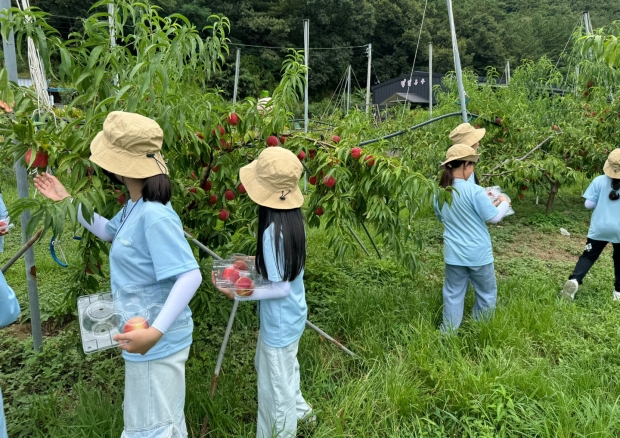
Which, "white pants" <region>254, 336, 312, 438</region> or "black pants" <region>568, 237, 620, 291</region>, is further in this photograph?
"black pants" <region>568, 237, 620, 291</region>

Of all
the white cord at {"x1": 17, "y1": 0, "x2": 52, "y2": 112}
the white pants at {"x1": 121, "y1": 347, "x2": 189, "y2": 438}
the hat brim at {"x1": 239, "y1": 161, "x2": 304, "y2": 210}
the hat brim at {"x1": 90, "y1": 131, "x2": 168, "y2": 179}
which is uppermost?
the white cord at {"x1": 17, "y1": 0, "x2": 52, "y2": 112}

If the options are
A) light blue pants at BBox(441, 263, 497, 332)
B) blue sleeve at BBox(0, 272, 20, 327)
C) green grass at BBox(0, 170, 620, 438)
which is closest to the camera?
blue sleeve at BBox(0, 272, 20, 327)

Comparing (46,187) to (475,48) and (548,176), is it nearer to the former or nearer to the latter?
(548,176)

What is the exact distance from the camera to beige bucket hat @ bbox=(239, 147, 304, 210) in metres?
1.69

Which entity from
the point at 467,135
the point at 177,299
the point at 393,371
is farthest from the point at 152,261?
the point at 467,135

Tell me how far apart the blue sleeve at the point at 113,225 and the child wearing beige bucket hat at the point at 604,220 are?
3.32 m

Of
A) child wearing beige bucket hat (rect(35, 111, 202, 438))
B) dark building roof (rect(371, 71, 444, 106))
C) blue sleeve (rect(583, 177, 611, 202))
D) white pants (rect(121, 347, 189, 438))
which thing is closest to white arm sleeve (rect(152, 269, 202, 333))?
child wearing beige bucket hat (rect(35, 111, 202, 438))

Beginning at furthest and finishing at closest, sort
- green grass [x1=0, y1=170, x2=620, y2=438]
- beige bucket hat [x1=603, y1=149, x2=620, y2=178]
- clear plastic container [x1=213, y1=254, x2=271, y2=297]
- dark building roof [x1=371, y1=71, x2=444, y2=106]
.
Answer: dark building roof [x1=371, y1=71, x2=444, y2=106]
beige bucket hat [x1=603, y1=149, x2=620, y2=178]
green grass [x1=0, y1=170, x2=620, y2=438]
clear plastic container [x1=213, y1=254, x2=271, y2=297]

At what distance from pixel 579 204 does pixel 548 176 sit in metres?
1.64

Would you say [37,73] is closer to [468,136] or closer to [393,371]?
[393,371]

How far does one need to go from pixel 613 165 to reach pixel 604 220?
0.43 m

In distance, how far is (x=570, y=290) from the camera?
11.3ft

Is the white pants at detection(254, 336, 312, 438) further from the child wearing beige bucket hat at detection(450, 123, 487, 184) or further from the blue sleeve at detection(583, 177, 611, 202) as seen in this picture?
the blue sleeve at detection(583, 177, 611, 202)

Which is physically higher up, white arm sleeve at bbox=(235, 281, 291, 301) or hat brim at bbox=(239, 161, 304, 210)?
hat brim at bbox=(239, 161, 304, 210)
